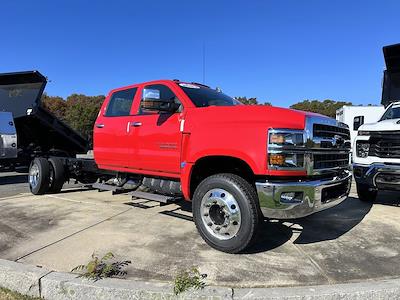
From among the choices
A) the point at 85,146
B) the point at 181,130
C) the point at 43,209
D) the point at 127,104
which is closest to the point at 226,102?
the point at 181,130

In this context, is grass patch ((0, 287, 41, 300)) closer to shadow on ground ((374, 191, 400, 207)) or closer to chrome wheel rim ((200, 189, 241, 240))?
chrome wheel rim ((200, 189, 241, 240))

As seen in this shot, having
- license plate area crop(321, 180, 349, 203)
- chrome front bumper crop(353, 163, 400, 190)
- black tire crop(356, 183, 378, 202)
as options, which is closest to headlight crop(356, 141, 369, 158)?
chrome front bumper crop(353, 163, 400, 190)

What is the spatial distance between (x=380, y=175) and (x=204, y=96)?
331 cm

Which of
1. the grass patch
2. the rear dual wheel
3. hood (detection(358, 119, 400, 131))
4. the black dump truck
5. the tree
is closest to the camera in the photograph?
the grass patch

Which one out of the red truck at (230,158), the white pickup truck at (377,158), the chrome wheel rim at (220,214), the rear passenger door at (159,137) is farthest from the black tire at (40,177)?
the white pickup truck at (377,158)

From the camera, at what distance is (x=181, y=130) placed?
5.53 metres

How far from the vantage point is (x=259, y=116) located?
467cm

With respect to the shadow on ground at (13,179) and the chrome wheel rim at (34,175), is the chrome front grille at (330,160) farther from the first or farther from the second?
the shadow on ground at (13,179)

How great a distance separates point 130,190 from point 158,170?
1.02m

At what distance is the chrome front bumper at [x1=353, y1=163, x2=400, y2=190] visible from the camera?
680 cm

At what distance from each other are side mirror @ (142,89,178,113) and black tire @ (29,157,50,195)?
3.90m

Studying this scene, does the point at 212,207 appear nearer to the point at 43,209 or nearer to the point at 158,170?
the point at 158,170

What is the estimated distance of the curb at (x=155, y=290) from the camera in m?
3.56

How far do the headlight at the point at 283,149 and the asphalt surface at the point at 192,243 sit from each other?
1.04 metres
